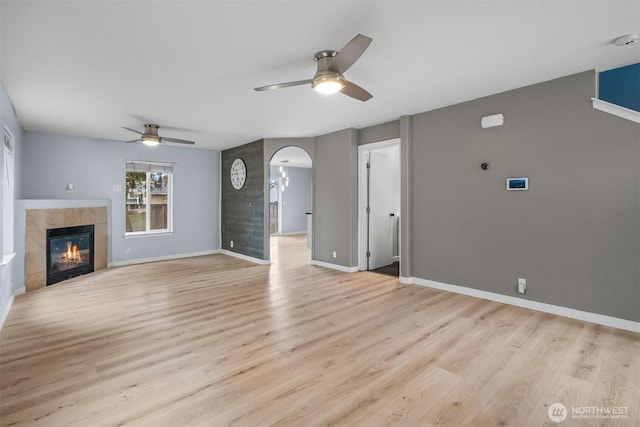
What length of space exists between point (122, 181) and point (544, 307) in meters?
7.32

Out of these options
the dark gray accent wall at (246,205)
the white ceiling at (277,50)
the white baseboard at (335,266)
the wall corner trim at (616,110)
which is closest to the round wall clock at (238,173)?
the dark gray accent wall at (246,205)

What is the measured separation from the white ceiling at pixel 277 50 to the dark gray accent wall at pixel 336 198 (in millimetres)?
1323

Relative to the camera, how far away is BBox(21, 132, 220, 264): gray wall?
539cm

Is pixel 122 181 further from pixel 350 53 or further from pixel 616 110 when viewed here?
pixel 616 110

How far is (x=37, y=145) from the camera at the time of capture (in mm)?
5340

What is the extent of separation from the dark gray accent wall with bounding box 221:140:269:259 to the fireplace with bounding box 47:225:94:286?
265 cm

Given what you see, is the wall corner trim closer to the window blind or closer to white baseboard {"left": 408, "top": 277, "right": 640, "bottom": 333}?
white baseboard {"left": 408, "top": 277, "right": 640, "bottom": 333}

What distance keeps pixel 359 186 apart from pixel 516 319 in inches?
120

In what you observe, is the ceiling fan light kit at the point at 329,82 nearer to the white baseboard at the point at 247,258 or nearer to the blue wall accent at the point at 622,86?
the blue wall accent at the point at 622,86

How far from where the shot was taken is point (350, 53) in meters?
2.17

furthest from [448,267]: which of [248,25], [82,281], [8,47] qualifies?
[82,281]

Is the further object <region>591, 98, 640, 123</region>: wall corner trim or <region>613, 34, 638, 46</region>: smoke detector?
<region>591, 98, 640, 123</region>: wall corner trim

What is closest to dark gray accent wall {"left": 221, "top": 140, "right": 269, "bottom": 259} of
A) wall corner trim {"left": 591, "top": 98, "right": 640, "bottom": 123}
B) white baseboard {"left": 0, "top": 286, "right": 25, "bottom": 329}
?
white baseboard {"left": 0, "top": 286, "right": 25, "bottom": 329}

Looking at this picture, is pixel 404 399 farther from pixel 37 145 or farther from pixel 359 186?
pixel 37 145
